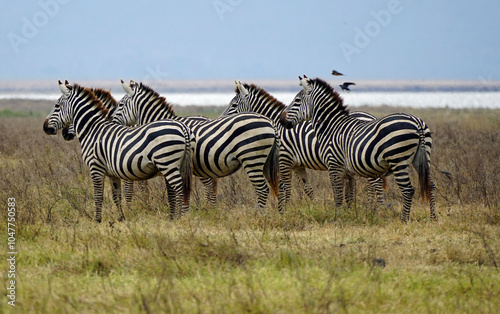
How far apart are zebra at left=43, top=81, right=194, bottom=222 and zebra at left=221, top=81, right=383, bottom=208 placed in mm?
1863

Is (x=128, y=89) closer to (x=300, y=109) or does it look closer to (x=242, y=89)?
(x=242, y=89)

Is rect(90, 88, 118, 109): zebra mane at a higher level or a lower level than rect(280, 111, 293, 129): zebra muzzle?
higher

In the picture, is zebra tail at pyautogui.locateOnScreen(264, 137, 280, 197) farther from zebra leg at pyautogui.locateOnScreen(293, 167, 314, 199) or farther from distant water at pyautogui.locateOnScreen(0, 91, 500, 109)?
distant water at pyautogui.locateOnScreen(0, 91, 500, 109)

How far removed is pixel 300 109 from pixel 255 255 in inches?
153

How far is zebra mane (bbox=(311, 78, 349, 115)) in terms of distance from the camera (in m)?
9.70

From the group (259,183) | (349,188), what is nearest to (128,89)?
(259,183)

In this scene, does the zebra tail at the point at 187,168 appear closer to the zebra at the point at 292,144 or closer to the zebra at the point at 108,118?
the zebra at the point at 108,118

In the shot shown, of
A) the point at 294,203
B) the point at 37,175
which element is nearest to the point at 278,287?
the point at 294,203

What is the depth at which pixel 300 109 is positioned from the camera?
9.95m

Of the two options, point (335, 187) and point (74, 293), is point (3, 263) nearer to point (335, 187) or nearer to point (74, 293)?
point (74, 293)

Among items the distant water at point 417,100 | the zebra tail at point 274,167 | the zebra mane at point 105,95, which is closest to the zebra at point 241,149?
the zebra tail at point 274,167

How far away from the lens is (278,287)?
5.49 metres

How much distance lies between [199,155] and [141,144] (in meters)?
0.93

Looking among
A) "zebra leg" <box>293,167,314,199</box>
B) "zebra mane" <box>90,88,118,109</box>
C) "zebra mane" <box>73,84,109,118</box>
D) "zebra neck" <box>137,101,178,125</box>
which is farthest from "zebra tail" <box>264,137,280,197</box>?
"zebra mane" <box>90,88,118,109</box>
